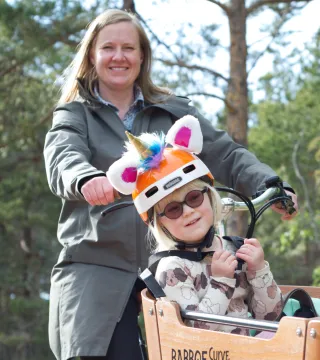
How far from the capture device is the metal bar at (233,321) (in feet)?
7.19

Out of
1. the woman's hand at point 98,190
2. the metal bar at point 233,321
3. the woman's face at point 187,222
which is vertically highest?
the woman's hand at point 98,190

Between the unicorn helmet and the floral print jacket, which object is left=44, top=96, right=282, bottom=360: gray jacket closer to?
the unicorn helmet

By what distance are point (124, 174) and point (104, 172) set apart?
0.47m

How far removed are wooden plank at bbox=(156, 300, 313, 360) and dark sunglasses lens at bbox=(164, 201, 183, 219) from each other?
361mm

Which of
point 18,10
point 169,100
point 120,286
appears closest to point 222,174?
point 169,100

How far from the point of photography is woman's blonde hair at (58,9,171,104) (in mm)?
3492

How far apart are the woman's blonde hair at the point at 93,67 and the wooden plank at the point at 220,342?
51.4 inches

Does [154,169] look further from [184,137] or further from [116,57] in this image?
[116,57]

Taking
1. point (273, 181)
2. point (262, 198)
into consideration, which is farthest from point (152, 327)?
point (273, 181)

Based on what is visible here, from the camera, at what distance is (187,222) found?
2.76 metres

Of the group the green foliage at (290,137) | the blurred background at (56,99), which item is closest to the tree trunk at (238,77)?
the blurred background at (56,99)

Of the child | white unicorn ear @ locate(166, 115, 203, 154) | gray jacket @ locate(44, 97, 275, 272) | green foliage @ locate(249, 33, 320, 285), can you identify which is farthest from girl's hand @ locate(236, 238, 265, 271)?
green foliage @ locate(249, 33, 320, 285)

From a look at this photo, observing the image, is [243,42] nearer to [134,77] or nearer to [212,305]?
[134,77]

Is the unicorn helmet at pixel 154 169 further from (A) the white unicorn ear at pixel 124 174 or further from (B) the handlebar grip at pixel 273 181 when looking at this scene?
(B) the handlebar grip at pixel 273 181
